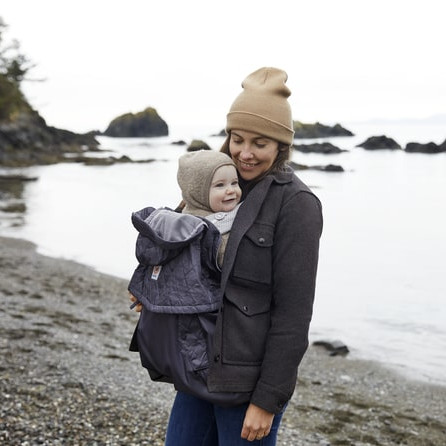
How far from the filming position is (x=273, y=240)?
8.22 ft

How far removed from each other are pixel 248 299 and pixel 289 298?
0.18 meters

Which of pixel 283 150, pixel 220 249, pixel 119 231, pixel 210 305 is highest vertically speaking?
pixel 283 150

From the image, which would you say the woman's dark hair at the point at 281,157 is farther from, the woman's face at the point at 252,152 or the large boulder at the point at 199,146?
the large boulder at the point at 199,146

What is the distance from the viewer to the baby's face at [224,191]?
267 centimetres

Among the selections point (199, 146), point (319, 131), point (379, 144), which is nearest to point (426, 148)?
point (379, 144)

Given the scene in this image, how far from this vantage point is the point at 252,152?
268 cm

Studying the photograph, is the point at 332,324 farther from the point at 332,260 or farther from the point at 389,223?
the point at 389,223

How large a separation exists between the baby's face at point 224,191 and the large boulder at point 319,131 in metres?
114

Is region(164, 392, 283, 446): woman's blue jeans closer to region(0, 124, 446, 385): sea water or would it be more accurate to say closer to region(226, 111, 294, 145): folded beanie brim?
region(226, 111, 294, 145): folded beanie brim

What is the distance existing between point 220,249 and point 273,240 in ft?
0.82

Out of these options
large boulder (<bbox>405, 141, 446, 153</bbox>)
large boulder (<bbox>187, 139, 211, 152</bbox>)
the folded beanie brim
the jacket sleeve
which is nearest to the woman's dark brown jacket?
the jacket sleeve

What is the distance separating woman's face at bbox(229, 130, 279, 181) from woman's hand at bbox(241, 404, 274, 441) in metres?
1.08

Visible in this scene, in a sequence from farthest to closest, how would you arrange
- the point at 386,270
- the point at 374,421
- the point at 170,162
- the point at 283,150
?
the point at 170,162, the point at 386,270, the point at 374,421, the point at 283,150

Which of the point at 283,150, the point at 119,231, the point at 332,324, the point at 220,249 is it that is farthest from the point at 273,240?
the point at 119,231
